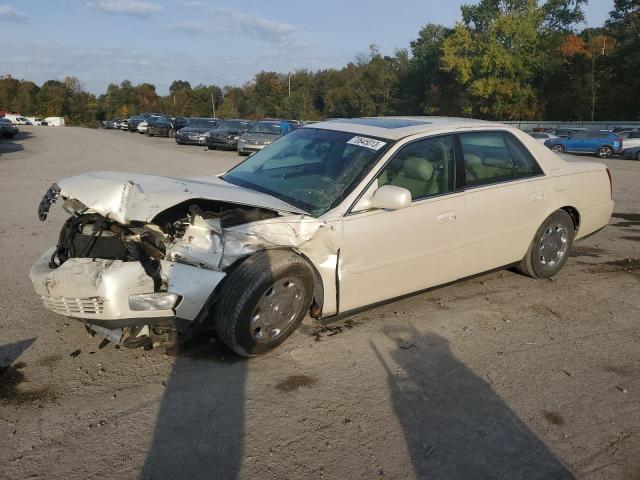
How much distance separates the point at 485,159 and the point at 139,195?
2.94 m

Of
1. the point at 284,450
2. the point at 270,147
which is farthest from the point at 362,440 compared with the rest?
the point at 270,147

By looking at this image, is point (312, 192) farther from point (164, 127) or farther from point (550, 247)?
point (164, 127)

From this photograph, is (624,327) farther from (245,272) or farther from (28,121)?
(28,121)

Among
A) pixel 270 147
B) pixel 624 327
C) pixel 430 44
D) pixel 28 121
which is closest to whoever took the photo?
pixel 624 327

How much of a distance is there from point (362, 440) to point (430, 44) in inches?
3181

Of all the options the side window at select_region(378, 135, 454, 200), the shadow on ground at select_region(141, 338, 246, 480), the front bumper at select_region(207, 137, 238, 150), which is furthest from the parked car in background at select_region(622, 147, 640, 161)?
the shadow on ground at select_region(141, 338, 246, 480)

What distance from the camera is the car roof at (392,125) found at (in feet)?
14.0

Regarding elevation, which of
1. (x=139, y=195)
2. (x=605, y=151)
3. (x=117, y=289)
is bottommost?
(x=117, y=289)

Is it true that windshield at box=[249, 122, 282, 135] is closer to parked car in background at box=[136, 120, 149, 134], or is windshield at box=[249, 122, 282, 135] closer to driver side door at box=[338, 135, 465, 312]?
driver side door at box=[338, 135, 465, 312]

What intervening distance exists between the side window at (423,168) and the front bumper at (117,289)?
1.59m

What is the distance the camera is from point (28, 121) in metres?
87.8

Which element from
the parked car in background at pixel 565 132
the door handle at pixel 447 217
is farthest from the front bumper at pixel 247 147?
the parked car in background at pixel 565 132

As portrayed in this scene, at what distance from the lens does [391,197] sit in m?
3.62

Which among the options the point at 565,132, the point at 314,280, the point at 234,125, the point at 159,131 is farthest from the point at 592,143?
the point at 159,131
